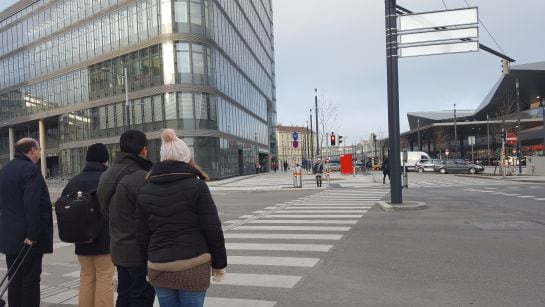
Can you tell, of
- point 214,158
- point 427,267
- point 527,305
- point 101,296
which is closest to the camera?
point 101,296

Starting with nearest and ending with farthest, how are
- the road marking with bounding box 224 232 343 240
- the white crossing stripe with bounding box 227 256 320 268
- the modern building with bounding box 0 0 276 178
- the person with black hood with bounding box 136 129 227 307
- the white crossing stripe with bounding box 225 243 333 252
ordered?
the person with black hood with bounding box 136 129 227 307, the white crossing stripe with bounding box 227 256 320 268, the white crossing stripe with bounding box 225 243 333 252, the road marking with bounding box 224 232 343 240, the modern building with bounding box 0 0 276 178

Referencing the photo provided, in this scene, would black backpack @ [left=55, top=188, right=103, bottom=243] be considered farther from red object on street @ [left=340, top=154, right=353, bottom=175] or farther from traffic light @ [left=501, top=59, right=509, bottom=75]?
red object on street @ [left=340, top=154, right=353, bottom=175]

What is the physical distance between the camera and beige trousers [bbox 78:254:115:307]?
4574 mm

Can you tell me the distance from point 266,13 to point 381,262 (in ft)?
246

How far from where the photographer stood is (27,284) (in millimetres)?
4777

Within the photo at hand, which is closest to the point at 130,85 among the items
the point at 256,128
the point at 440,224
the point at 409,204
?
the point at 256,128

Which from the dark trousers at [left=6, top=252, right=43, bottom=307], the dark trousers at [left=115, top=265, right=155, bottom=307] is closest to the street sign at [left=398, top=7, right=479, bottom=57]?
the dark trousers at [left=6, top=252, right=43, bottom=307]

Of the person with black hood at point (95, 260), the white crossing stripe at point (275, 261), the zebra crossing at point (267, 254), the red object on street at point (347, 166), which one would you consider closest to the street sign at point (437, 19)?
the zebra crossing at point (267, 254)

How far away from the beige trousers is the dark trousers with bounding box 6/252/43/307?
554 millimetres

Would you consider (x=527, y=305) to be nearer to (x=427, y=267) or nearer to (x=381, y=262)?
(x=427, y=267)

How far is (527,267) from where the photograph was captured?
6.91 m

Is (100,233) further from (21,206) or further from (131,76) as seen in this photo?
(131,76)

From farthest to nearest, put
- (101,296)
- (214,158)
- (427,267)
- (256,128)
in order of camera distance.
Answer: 1. (256,128)
2. (214,158)
3. (427,267)
4. (101,296)

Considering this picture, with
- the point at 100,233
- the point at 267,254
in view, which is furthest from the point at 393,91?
→ the point at 100,233
